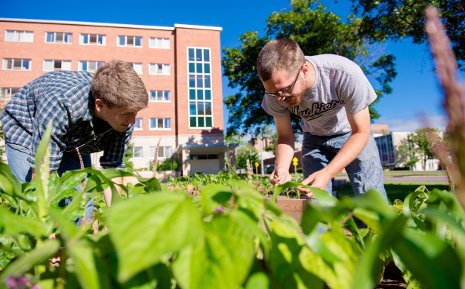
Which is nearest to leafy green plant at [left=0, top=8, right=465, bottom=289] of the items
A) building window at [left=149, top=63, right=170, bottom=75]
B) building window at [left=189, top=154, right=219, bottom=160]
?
building window at [left=149, top=63, right=170, bottom=75]

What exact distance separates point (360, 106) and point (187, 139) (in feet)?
102

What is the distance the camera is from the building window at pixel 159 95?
32.7 m

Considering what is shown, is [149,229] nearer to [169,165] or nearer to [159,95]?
[169,165]

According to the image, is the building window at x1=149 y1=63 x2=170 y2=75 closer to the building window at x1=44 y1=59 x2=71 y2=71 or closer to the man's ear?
the building window at x1=44 y1=59 x2=71 y2=71

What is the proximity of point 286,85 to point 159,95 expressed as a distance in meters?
32.0

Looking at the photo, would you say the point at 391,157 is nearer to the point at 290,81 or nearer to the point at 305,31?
the point at 305,31

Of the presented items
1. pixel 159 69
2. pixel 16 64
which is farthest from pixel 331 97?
pixel 16 64

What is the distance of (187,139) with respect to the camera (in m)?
32.7

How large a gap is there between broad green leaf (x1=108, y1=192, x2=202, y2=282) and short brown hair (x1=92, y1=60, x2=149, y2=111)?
188cm

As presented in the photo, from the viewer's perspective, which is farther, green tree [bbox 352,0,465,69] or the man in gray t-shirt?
green tree [bbox 352,0,465,69]

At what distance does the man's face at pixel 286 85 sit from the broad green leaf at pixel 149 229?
76.0 inches

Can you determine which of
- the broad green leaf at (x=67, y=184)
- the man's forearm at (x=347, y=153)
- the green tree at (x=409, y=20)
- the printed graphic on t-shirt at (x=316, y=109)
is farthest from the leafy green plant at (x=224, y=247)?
the green tree at (x=409, y=20)

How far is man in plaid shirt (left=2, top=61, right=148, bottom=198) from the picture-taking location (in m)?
2.08

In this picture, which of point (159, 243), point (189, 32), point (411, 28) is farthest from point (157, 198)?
point (189, 32)
